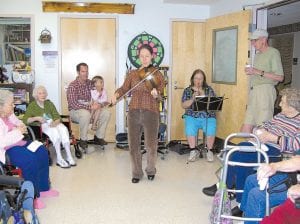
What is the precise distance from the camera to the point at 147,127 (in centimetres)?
385

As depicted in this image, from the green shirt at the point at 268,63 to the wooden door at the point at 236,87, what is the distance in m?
0.54

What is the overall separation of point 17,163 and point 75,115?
2165 mm

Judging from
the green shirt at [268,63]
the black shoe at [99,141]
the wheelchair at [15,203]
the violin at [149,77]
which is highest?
the green shirt at [268,63]

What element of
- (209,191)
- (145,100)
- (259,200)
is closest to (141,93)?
(145,100)

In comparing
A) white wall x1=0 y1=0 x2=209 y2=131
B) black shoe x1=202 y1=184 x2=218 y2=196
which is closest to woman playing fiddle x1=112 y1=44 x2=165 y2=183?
black shoe x1=202 y1=184 x2=218 y2=196

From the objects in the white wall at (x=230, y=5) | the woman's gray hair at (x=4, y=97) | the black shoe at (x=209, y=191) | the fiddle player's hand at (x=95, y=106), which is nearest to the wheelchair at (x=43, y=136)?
the fiddle player's hand at (x=95, y=106)

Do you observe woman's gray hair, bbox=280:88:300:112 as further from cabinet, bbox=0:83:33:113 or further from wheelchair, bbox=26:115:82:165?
cabinet, bbox=0:83:33:113

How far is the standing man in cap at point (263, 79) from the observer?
4168 millimetres

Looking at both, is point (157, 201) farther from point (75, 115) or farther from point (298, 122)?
point (75, 115)

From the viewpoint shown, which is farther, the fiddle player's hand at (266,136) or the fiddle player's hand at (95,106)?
the fiddle player's hand at (95,106)

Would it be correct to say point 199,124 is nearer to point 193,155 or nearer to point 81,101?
point 193,155

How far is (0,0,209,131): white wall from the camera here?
5.80m

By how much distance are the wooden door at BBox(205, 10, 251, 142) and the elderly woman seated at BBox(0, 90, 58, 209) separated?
2.68 metres

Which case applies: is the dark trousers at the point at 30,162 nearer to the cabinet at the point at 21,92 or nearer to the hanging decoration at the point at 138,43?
the cabinet at the point at 21,92
